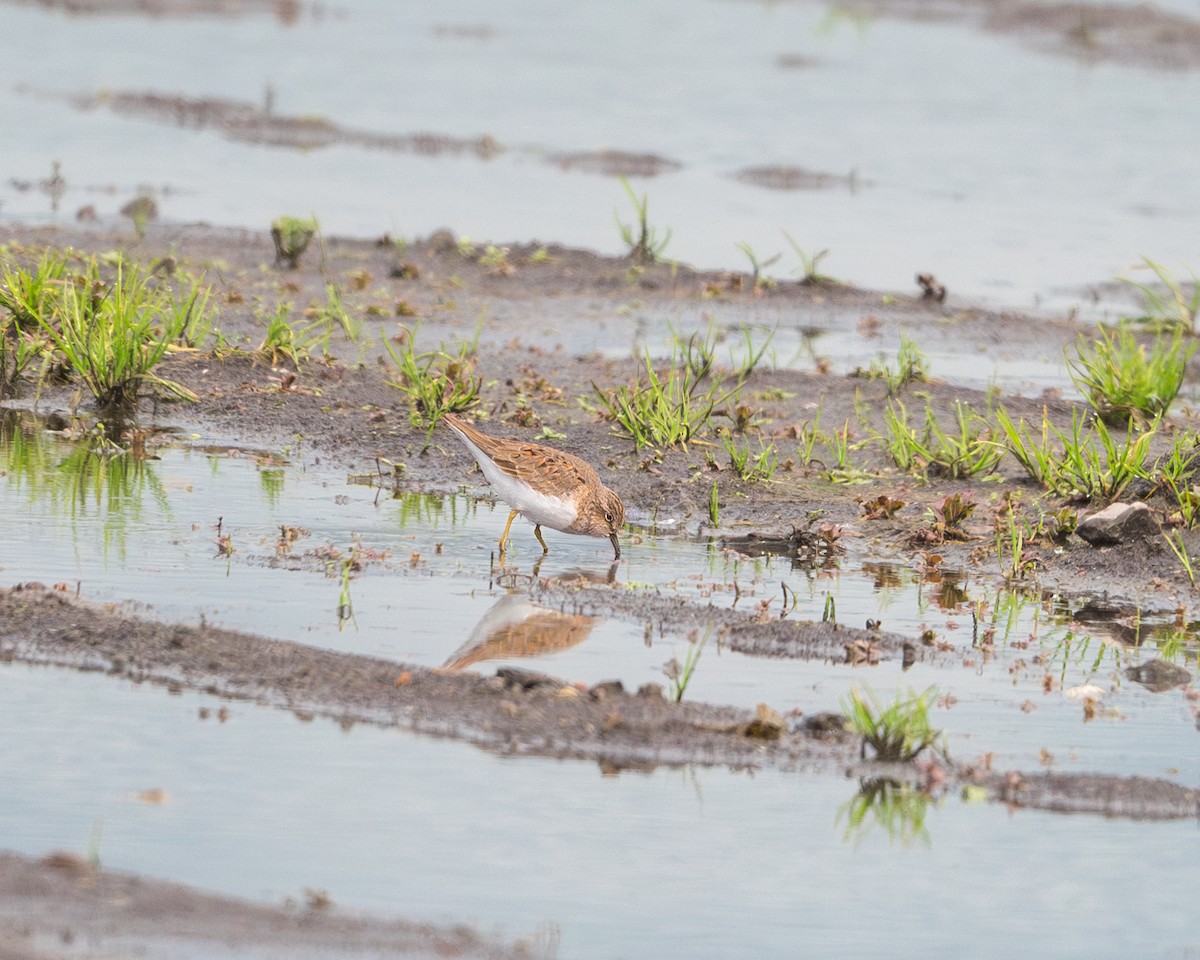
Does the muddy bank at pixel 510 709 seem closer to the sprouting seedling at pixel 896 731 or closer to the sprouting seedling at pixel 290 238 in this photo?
the sprouting seedling at pixel 896 731

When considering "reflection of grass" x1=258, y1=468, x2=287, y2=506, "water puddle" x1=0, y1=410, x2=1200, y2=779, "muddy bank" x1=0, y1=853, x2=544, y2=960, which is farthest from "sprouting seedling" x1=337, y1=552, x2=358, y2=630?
"muddy bank" x1=0, y1=853, x2=544, y2=960

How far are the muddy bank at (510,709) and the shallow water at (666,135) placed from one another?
10.4m

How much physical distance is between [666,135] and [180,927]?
19790 mm

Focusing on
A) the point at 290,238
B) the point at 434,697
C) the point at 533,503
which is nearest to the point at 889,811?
the point at 434,697

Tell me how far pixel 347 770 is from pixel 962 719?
2.23 meters

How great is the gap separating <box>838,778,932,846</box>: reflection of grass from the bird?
2845mm

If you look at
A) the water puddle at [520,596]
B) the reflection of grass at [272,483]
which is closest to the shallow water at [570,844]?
the water puddle at [520,596]

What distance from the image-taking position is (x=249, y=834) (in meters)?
5.73

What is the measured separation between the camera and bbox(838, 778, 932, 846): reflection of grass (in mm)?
6082

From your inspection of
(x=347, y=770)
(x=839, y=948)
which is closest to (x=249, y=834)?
(x=347, y=770)

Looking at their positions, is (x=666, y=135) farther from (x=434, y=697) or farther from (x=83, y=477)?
(x=434, y=697)

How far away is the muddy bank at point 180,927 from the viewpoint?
5.01m

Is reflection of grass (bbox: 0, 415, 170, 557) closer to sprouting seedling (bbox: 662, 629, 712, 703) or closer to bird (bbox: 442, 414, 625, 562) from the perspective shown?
bird (bbox: 442, 414, 625, 562)

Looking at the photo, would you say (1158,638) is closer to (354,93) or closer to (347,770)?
(347,770)
